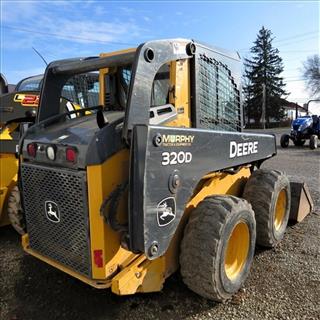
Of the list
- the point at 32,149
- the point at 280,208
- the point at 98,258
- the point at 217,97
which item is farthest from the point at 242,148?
the point at 32,149

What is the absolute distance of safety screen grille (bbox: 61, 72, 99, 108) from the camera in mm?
4500

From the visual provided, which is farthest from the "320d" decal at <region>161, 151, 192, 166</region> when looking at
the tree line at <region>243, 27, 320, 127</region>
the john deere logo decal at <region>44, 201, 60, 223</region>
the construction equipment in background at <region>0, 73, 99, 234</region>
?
the tree line at <region>243, 27, 320, 127</region>

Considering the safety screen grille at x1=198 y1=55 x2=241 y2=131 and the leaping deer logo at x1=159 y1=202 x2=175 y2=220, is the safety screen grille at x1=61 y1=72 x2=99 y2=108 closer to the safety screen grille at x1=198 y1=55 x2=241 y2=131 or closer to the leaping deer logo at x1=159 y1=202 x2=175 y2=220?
the safety screen grille at x1=198 y1=55 x2=241 y2=131

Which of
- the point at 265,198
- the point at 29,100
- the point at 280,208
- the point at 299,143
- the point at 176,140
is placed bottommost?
the point at 299,143

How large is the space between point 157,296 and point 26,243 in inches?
50.0

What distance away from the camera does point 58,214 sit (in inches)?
115

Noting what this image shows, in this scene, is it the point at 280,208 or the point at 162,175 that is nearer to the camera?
the point at 162,175

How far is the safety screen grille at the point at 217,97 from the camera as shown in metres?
3.47

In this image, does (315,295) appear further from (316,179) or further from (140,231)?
(316,179)

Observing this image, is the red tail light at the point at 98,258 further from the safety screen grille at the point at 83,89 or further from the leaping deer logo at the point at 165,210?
the safety screen grille at the point at 83,89

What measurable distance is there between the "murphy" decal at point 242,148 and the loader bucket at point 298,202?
1654 millimetres

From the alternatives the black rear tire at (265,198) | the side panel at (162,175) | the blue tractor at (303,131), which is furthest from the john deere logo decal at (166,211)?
the blue tractor at (303,131)

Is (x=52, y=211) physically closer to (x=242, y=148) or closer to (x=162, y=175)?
(x=162, y=175)

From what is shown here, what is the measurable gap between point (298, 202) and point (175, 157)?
3.24m
